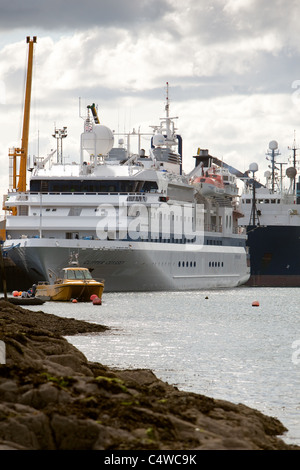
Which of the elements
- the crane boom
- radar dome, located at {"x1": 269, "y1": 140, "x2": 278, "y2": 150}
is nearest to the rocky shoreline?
the crane boom

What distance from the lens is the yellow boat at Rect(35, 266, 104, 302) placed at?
50.6 metres

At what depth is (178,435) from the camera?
37.8ft

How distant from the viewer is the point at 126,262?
60.4m

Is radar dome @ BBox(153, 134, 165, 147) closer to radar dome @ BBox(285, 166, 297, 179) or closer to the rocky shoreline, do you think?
radar dome @ BBox(285, 166, 297, 179)

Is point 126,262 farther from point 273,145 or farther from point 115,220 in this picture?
point 273,145

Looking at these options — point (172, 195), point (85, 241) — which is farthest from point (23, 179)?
point (85, 241)

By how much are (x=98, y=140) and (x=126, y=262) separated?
602 inches

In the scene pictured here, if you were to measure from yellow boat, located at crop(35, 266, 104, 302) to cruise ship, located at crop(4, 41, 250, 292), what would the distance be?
17.3 feet

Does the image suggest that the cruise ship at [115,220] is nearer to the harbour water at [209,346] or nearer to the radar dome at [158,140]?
the radar dome at [158,140]

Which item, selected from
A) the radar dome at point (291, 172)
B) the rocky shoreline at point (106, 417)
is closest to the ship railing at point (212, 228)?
the radar dome at point (291, 172)

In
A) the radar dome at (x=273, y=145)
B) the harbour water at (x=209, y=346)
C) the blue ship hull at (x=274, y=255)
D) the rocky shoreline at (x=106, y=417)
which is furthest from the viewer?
the radar dome at (x=273, y=145)

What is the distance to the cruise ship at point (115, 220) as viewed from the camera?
58.5 metres

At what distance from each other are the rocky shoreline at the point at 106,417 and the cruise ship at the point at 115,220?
42578 mm

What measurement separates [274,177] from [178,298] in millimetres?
58108
